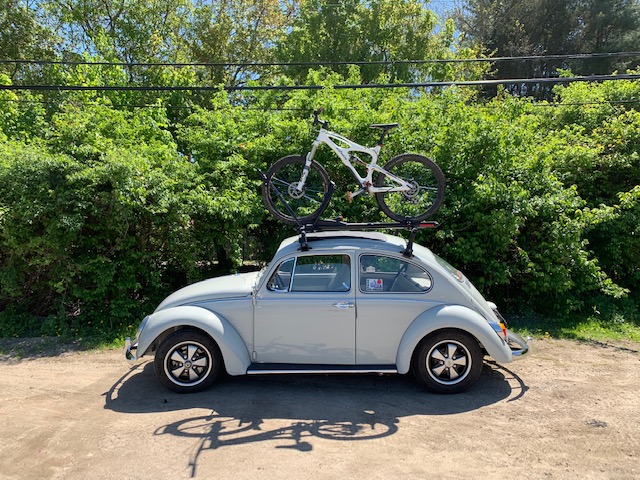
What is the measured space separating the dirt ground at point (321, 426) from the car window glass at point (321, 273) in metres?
1.15

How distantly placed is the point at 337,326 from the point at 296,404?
0.90m

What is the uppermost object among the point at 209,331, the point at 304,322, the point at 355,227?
the point at 355,227

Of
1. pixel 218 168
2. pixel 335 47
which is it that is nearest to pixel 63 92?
pixel 218 168

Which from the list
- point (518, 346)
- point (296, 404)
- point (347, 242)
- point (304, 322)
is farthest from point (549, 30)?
point (296, 404)

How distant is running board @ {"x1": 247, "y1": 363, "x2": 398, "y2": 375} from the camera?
5.29 meters

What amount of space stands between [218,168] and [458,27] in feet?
89.2

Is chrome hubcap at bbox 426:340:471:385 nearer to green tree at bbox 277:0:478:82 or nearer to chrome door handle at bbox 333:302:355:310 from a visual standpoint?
chrome door handle at bbox 333:302:355:310

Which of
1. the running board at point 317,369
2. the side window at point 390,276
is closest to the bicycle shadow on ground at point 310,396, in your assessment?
the running board at point 317,369

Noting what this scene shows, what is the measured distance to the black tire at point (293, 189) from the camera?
6.39 metres

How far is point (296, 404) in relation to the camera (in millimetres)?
5180

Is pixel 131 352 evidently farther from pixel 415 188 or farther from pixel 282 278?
pixel 415 188

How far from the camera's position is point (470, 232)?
8195 mm

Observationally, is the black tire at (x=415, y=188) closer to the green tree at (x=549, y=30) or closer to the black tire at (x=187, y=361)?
the black tire at (x=187, y=361)

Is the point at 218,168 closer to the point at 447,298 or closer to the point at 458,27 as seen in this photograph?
the point at 447,298
